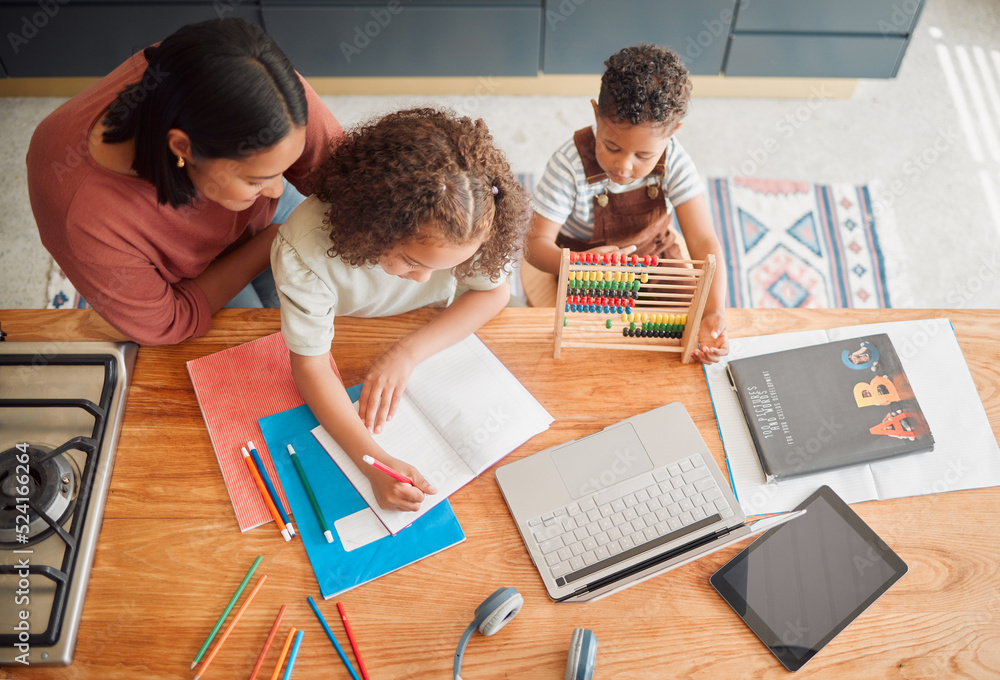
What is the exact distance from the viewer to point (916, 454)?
1.17 m

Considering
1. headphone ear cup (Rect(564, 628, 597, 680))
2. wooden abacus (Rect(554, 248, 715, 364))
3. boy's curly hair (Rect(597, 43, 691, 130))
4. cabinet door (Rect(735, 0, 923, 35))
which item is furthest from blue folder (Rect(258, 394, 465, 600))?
cabinet door (Rect(735, 0, 923, 35))

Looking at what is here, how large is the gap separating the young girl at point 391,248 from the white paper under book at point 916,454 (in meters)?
0.47

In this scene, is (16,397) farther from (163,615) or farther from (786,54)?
(786,54)

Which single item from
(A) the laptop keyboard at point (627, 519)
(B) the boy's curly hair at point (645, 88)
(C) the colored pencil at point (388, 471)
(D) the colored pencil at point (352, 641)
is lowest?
(D) the colored pencil at point (352, 641)

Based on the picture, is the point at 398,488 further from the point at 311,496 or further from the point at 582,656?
the point at 582,656

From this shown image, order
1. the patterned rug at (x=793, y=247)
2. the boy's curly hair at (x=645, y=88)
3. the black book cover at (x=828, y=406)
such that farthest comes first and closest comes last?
the patterned rug at (x=793, y=247)
the boy's curly hair at (x=645, y=88)
the black book cover at (x=828, y=406)

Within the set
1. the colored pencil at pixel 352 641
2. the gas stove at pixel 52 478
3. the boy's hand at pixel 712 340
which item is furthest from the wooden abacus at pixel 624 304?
the gas stove at pixel 52 478

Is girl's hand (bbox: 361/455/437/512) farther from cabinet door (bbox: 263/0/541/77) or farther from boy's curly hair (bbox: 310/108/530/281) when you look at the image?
cabinet door (bbox: 263/0/541/77)

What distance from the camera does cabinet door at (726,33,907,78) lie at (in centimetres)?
251

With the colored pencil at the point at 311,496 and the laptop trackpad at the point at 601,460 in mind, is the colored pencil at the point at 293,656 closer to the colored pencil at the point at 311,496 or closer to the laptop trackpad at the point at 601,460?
the colored pencil at the point at 311,496

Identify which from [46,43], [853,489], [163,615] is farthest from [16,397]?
[46,43]

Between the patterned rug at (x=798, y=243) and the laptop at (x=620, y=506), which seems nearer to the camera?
the laptop at (x=620, y=506)

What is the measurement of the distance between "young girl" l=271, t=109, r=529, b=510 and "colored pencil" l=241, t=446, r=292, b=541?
0.42 ft

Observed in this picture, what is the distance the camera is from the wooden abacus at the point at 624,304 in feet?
3.91
